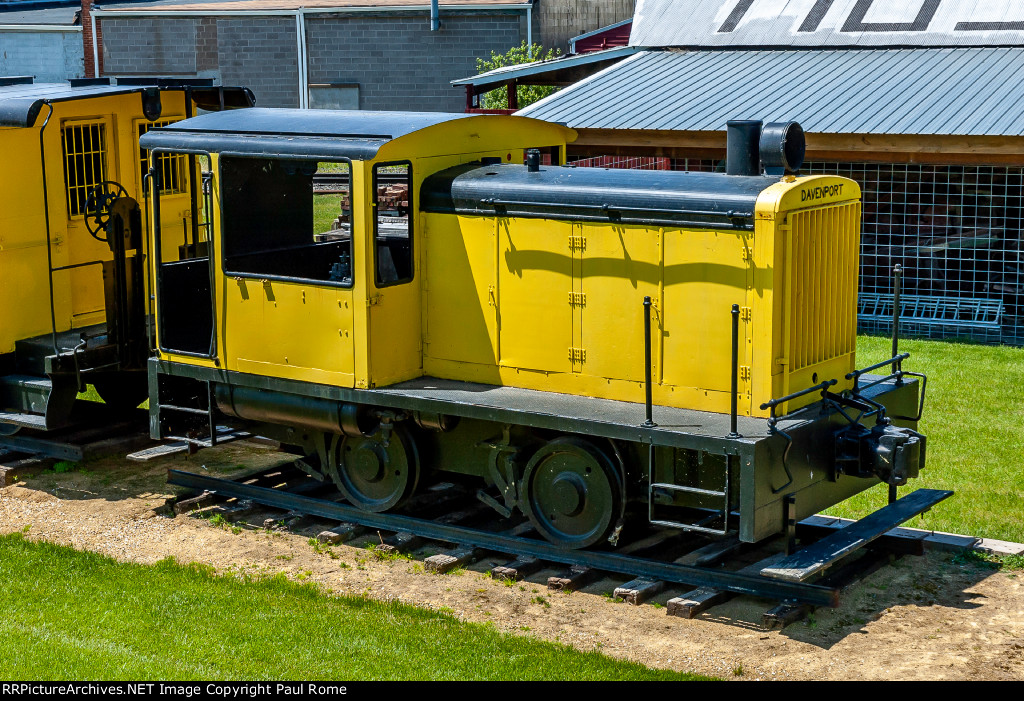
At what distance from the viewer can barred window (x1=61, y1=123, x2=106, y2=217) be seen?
1152cm

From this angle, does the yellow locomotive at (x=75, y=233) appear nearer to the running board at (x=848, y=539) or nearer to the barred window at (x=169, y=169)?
the barred window at (x=169, y=169)

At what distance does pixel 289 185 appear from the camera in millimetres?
10188

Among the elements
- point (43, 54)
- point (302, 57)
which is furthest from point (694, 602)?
point (43, 54)

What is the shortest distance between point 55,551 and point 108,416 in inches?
137

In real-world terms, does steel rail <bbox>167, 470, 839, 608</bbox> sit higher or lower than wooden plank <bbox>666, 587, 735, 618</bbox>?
higher

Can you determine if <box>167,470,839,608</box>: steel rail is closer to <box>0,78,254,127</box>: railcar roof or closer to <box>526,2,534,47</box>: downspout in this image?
<box>0,78,254,127</box>: railcar roof

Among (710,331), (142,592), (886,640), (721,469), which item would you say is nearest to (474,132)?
(710,331)

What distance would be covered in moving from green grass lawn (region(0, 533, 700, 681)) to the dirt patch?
338 mm

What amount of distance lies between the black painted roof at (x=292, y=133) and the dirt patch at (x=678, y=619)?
2.85 m

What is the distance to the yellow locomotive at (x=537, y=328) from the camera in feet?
26.4

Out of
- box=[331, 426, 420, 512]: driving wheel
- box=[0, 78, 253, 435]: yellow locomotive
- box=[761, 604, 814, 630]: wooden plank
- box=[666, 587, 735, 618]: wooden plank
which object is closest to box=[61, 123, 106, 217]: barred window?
box=[0, 78, 253, 435]: yellow locomotive

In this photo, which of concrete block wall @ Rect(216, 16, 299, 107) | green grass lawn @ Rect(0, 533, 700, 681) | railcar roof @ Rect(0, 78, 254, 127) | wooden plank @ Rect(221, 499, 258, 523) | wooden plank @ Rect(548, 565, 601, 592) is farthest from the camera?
concrete block wall @ Rect(216, 16, 299, 107)

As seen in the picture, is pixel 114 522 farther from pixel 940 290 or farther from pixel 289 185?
pixel 940 290
